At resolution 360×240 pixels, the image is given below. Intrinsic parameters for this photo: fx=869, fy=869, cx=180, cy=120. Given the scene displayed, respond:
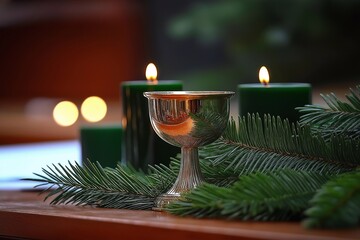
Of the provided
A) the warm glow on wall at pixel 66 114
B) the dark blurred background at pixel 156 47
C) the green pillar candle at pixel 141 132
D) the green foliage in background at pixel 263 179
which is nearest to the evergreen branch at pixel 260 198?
the green foliage in background at pixel 263 179

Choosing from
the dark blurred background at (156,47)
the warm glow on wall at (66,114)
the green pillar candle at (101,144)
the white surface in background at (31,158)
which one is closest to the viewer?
the green pillar candle at (101,144)

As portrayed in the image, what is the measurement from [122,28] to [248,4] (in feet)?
2.37

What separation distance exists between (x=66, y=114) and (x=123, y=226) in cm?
248

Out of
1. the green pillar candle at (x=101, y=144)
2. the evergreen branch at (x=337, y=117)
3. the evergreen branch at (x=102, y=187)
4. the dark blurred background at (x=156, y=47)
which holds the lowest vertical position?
the evergreen branch at (x=102, y=187)

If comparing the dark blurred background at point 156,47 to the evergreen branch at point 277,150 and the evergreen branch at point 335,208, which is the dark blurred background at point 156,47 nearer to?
the evergreen branch at point 277,150

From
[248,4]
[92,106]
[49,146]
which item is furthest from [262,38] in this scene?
[49,146]

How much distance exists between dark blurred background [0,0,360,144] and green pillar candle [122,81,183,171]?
2.33 metres

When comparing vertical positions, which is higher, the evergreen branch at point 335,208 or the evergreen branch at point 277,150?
the evergreen branch at point 277,150

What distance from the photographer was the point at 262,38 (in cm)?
332

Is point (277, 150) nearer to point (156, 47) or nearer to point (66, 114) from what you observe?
point (66, 114)

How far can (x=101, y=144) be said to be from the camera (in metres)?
0.98

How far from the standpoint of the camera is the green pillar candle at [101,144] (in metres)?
0.98

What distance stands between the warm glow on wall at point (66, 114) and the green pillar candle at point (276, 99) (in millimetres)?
2195

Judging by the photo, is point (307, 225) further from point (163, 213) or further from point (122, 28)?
point (122, 28)
